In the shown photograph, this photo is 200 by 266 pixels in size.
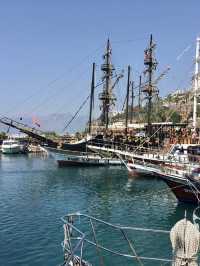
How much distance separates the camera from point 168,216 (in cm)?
3112

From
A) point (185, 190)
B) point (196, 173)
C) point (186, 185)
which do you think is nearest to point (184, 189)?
point (185, 190)

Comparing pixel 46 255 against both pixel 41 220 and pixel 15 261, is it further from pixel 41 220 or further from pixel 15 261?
pixel 41 220

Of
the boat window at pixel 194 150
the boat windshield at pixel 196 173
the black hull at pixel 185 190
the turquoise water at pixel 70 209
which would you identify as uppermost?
the boat window at pixel 194 150

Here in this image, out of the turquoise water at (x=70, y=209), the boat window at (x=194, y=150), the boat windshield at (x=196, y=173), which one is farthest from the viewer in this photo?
the boat window at (x=194, y=150)

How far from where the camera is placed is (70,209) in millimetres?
33969

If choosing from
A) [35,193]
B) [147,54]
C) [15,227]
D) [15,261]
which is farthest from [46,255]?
[147,54]

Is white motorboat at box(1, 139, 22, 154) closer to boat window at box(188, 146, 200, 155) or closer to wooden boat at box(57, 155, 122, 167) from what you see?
wooden boat at box(57, 155, 122, 167)

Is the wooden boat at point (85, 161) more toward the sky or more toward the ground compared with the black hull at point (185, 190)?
more toward the sky

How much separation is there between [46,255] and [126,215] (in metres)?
11.3

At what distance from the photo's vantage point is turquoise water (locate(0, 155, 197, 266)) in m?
21.8

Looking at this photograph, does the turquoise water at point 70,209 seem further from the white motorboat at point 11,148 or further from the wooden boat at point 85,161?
the white motorboat at point 11,148

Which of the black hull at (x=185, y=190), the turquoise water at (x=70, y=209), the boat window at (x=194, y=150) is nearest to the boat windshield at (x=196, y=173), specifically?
the black hull at (x=185, y=190)

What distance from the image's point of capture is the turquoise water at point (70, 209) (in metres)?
21.8

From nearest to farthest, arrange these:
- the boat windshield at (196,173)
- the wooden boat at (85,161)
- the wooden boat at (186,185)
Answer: the wooden boat at (186,185) → the boat windshield at (196,173) → the wooden boat at (85,161)
